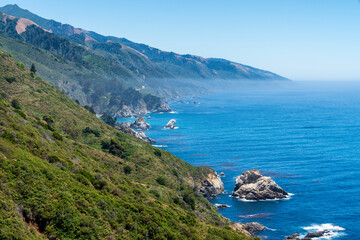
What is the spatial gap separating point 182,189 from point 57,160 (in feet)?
152

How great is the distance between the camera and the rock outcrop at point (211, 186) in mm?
100125

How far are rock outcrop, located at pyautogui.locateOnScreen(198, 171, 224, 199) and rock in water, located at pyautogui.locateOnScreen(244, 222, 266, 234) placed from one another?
909 inches

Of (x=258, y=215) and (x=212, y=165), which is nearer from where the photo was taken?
(x=258, y=215)

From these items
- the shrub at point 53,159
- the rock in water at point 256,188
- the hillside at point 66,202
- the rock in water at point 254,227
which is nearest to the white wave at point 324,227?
the rock in water at point 254,227

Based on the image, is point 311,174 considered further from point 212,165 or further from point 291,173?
point 212,165

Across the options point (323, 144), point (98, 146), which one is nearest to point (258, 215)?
point (98, 146)

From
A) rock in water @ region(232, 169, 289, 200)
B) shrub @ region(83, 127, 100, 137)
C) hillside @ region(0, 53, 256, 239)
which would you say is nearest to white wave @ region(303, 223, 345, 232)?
rock in water @ region(232, 169, 289, 200)

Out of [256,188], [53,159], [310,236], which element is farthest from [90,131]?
→ [310,236]

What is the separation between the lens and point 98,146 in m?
92.1

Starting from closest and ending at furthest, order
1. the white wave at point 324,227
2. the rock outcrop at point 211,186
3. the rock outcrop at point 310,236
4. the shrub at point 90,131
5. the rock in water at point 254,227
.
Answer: the rock outcrop at point 310,236 → the rock in water at point 254,227 → the white wave at point 324,227 → the shrub at point 90,131 → the rock outcrop at point 211,186

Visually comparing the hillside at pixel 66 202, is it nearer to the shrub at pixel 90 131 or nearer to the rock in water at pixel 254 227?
the rock in water at pixel 254 227

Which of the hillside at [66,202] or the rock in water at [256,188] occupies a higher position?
the rock in water at [256,188]

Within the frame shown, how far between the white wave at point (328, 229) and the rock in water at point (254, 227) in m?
9.93

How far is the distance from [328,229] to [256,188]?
2614 centimetres
